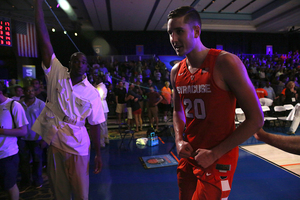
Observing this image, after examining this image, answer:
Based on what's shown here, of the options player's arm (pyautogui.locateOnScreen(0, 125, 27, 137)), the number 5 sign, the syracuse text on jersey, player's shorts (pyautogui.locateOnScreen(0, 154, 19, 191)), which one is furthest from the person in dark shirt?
the number 5 sign

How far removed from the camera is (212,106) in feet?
3.71

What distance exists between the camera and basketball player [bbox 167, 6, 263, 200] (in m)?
1.03

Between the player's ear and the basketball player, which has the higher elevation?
the player's ear

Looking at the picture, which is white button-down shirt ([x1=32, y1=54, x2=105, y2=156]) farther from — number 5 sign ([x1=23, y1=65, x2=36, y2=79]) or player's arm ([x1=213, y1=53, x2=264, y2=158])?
number 5 sign ([x1=23, y1=65, x2=36, y2=79])

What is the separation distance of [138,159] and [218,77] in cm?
398

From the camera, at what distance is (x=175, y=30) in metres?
1.18

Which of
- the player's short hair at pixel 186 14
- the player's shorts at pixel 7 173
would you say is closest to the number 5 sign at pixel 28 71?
the player's shorts at pixel 7 173

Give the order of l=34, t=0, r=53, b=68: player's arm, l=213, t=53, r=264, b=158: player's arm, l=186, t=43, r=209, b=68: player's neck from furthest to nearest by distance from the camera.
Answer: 1. l=34, t=0, r=53, b=68: player's arm
2. l=186, t=43, r=209, b=68: player's neck
3. l=213, t=53, r=264, b=158: player's arm

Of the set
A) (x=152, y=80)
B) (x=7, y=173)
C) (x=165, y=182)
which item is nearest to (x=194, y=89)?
(x=7, y=173)

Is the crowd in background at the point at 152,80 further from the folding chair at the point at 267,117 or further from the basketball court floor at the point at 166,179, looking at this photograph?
the basketball court floor at the point at 166,179

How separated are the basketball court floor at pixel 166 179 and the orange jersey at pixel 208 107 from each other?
2225 millimetres

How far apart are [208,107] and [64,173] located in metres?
1.41

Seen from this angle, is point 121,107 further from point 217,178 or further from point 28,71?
point 28,71

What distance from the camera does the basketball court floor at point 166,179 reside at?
307 cm
